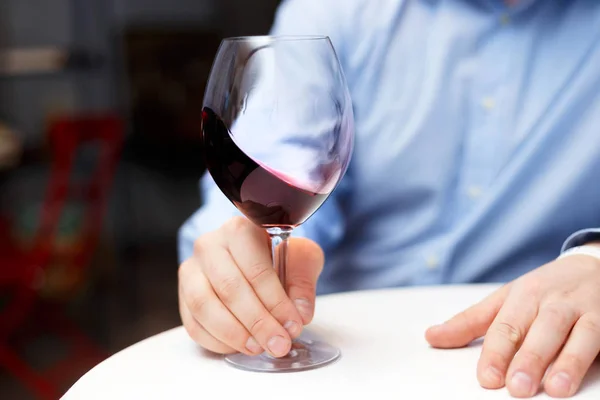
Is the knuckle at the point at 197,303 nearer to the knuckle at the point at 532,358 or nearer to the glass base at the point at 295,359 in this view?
the glass base at the point at 295,359

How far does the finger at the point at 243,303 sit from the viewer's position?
27.7 inches

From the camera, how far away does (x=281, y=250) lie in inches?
29.0

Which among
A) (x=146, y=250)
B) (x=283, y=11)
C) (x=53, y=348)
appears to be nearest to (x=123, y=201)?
(x=146, y=250)

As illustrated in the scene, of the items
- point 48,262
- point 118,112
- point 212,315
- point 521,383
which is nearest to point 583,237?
point 521,383

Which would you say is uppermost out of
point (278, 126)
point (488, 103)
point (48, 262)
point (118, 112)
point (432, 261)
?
point (278, 126)

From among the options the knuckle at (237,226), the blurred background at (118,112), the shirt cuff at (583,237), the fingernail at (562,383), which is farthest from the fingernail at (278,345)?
the blurred background at (118,112)

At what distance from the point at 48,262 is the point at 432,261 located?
108 inches

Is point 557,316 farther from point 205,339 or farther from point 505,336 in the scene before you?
point 205,339

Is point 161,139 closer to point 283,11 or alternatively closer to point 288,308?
point 283,11

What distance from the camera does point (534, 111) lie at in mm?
1194

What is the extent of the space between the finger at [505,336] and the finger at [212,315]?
20 centimetres

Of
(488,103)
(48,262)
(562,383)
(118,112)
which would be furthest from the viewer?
(118,112)

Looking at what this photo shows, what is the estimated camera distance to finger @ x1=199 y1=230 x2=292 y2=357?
70 cm

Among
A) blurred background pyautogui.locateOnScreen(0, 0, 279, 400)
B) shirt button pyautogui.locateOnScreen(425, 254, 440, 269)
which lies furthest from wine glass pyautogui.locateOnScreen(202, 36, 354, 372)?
blurred background pyautogui.locateOnScreen(0, 0, 279, 400)
